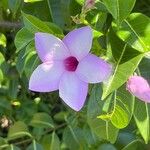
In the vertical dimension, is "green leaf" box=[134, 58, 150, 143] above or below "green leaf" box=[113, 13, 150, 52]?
below

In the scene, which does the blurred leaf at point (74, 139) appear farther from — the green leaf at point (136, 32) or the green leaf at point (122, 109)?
the green leaf at point (136, 32)

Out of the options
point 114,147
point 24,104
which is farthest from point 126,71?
point 24,104

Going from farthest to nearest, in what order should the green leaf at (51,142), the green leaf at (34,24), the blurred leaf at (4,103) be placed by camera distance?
the blurred leaf at (4,103) < the green leaf at (51,142) < the green leaf at (34,24)

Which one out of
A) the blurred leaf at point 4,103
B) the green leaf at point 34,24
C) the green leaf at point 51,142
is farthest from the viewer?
the blurred leaf at point 4,103

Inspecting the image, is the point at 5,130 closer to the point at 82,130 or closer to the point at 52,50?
the point at 82,130

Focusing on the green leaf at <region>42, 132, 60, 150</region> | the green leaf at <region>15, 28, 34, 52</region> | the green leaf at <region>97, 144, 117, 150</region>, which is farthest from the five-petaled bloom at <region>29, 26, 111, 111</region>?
the green leaf at <region>42, 132, 60, 150</region>

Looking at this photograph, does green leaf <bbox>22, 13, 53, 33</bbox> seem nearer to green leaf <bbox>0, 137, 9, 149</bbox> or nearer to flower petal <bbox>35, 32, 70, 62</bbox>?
flower petal <bbox>35, 32, 70, 62</bbox>

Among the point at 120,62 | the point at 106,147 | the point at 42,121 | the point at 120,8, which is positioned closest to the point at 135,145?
the point at 106,147

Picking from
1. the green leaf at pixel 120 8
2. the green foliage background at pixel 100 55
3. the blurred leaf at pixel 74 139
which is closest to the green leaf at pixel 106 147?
the green foliage background at pixel 100 55
